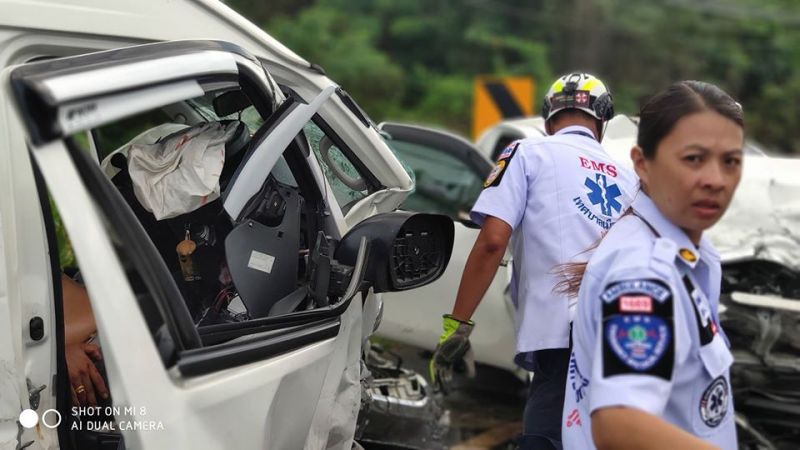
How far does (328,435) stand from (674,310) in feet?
4.22

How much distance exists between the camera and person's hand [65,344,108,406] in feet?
9.74

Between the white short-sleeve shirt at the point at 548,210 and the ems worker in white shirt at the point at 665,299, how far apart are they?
1.25 metres

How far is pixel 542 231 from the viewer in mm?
3395

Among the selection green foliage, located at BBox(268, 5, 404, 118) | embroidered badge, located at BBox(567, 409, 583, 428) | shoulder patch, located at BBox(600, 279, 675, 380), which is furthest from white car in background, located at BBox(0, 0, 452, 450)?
green foliage, located at BBox(268, 5, 404, 118)

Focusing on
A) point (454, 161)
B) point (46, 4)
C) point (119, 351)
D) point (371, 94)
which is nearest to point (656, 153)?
point (119, 351)

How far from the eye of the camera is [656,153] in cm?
196

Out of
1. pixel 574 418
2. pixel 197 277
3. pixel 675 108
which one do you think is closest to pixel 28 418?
pixel 197 277

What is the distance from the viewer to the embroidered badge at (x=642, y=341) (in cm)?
175

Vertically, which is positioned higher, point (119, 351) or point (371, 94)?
point (371, 94)

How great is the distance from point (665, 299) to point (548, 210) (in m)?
1.64

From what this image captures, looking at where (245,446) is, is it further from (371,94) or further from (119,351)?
(371,94)

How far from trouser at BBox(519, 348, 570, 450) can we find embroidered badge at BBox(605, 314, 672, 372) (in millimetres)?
1313

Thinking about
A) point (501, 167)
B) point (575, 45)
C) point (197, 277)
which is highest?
point (575, 45)

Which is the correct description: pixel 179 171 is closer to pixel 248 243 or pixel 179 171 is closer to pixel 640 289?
pixel 248 243
